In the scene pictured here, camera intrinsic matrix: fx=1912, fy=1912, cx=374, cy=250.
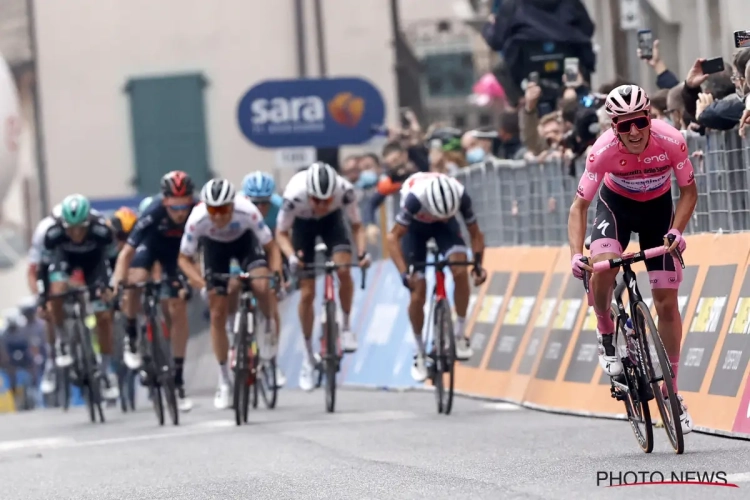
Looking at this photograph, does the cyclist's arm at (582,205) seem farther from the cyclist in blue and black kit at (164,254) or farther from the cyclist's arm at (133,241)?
the cyclist's arm at (133,241)

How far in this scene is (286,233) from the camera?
16.3 m

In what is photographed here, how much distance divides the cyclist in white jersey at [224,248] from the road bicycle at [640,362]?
5183 mm

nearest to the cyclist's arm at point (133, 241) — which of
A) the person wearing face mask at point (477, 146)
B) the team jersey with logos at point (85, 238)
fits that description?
the team jersey with logos at point (85, 238)

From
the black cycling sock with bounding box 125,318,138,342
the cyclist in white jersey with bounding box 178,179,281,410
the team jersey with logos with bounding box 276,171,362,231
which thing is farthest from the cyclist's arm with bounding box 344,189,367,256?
the black cycling sock with bounding box 125,318,138,342

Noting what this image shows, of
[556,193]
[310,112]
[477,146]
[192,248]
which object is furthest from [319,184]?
[310,112]

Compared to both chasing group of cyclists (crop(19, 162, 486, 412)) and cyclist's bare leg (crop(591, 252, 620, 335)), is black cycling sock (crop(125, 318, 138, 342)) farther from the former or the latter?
cyclist's bare leg (crop(591, 252, 620, 335))

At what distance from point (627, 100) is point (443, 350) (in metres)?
5.08

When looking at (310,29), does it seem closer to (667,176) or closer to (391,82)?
(391,82)

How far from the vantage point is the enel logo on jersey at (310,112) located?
21.9m

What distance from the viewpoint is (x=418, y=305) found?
15523 millimetres

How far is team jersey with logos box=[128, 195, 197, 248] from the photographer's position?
16.4 metres

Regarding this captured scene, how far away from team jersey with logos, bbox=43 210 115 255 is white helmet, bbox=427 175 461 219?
4264 mm

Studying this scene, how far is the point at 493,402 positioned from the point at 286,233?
2.29 meters

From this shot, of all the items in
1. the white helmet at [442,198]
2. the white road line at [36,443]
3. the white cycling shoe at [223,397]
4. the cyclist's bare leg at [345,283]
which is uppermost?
the white helmet at [442,198]
